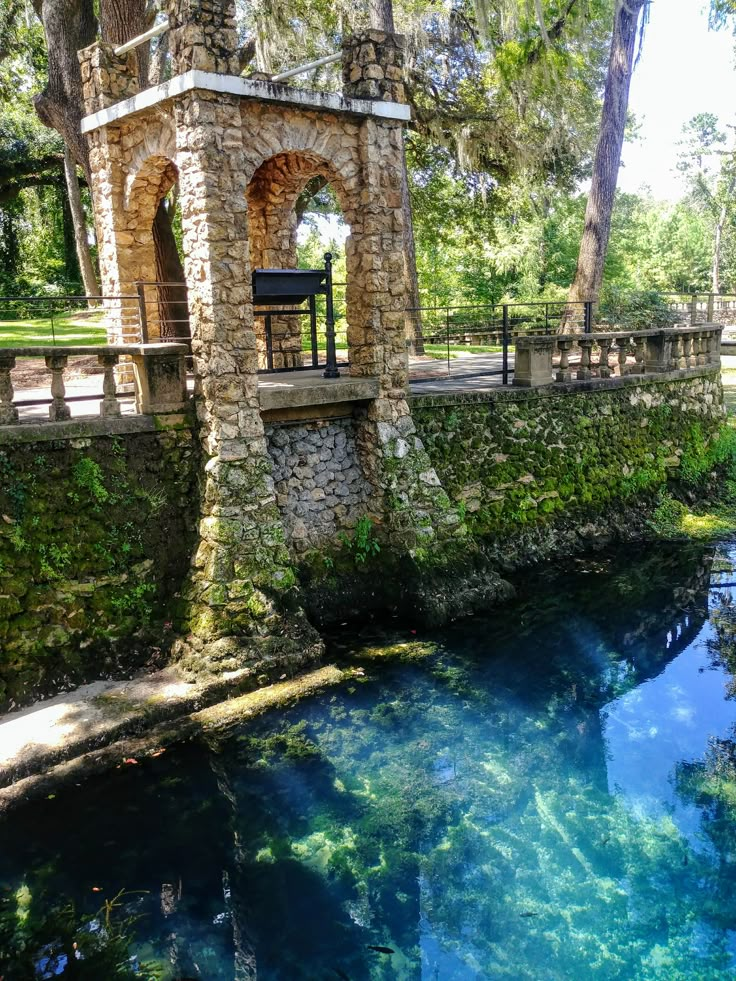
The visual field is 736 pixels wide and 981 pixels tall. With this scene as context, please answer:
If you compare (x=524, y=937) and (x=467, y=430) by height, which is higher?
(x=467, y=430)

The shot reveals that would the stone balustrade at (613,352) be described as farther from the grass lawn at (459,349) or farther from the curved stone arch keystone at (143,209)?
the curved stone arch keystone at (143,209)

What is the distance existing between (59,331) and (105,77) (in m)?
8.13

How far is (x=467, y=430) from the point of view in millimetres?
11352

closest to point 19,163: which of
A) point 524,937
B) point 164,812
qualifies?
point 164,812

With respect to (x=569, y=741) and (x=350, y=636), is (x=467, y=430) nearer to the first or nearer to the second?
(x=350, y=636)

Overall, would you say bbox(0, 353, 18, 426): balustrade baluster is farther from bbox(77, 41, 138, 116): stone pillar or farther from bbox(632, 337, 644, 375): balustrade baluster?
bbox(632, 337, 644, 375): balustrade baluster

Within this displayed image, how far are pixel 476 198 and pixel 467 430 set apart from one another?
34.2 feet

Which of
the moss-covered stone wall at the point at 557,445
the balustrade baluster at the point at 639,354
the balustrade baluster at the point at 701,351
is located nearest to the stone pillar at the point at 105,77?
the moss-covered stone wall at the point at 557,445

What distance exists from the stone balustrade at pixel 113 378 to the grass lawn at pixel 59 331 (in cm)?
520

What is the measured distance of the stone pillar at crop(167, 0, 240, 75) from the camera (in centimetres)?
777

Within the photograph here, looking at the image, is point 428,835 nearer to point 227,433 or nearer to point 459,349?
point 227,433

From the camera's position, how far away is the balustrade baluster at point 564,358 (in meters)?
12.5

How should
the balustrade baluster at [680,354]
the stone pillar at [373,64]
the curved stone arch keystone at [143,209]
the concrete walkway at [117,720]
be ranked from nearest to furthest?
the concrete walkway at [117,720] < the stone pillar at [373,64] < the curved stone arch keystone at [143,209] < the balustrade baluster at [680,354]

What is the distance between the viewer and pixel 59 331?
55.8ft
